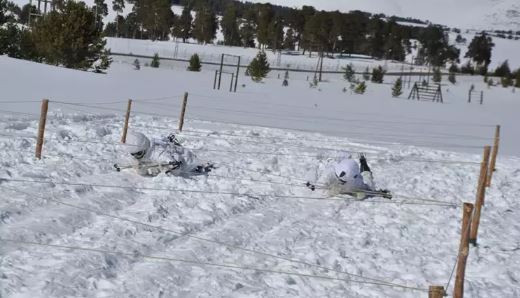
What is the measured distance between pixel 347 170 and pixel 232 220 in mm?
2533

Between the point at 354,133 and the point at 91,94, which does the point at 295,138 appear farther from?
the point at 91,94

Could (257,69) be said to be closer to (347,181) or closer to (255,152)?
(255,152)

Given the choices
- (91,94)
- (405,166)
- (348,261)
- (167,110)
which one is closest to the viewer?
(348,261)

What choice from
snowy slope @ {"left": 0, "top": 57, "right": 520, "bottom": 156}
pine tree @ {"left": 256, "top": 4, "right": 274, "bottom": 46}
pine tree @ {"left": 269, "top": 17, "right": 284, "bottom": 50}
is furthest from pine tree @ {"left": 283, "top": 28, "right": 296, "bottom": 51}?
snowy slope @ {"left": 0, "top": 57, "right": 520, "bottom": 156}

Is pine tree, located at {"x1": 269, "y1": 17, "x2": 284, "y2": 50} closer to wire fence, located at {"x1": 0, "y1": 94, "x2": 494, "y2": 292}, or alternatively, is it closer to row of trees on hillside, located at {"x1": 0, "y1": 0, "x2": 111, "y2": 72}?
row of trees on hillside, located at {"x1": 0, "y1": 0, "x2": 111, "y2": 72}

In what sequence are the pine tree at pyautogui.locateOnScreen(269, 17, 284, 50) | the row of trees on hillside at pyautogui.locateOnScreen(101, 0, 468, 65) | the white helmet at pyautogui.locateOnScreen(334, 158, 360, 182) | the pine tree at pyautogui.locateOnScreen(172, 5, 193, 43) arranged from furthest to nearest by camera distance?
1. the pine tree at pyautogui.locateOnScreen(172, 5, 193, 43)
2. the row of trees on hillside at pyautogui.locateOnScreen(101, 0, 468, 65)
3. the pine tree at pyautogui.locateOnScreen(269, 17, 284, 50)
4. the white helmet at pyautogui.locateOnScreen(334, 158, 360, 182)

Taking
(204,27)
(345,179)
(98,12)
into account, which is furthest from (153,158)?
(204,27)

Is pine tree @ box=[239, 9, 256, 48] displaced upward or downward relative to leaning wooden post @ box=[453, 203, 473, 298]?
upward

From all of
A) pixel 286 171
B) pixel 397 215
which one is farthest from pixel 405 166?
pixel 397 215

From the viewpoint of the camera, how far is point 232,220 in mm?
8117

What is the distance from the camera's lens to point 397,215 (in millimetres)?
9297

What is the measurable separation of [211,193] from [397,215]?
2813 millimetres

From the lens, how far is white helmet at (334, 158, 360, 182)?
9.84 meters

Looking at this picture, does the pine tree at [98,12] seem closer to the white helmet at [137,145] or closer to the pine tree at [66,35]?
the pine tree at [66,35]
